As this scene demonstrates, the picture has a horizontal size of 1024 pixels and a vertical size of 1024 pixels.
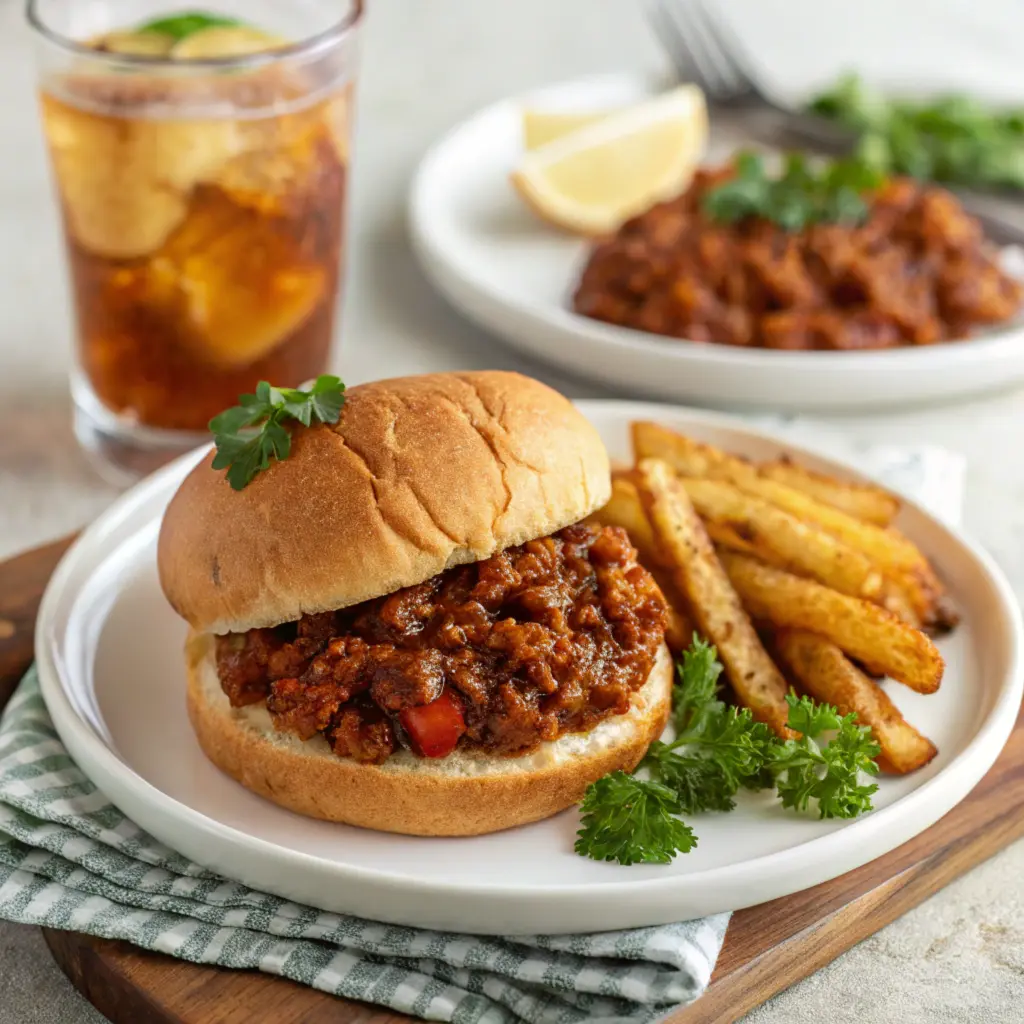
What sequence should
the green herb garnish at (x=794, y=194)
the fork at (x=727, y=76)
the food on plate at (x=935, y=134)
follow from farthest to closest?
the fork at (x=727, y=76) → the food on plate at (x=935, y=134) → the green herb garnish at (x=794, y=194)

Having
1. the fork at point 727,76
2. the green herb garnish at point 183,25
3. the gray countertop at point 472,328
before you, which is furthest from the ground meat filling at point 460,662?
the fork at point 727,76

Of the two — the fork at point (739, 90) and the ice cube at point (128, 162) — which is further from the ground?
the ice cube at point (128, 162)

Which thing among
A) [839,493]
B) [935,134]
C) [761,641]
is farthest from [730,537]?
[935,134]

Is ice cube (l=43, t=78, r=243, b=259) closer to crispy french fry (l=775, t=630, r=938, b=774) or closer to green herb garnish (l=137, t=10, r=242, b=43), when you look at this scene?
green herb garnish (l=137, t=10, r=242, b=43)

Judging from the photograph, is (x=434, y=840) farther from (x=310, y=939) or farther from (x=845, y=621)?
(x=845, y=621)

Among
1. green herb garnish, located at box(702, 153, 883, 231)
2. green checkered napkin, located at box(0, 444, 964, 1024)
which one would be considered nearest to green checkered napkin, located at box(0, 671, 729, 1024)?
green checkered napkin, located at box(0, 444, 964, 1024)

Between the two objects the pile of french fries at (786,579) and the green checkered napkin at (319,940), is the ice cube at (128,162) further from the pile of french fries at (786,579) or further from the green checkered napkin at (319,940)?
the green checkered napkin at (319,940)

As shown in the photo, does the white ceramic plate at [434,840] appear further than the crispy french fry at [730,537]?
No
